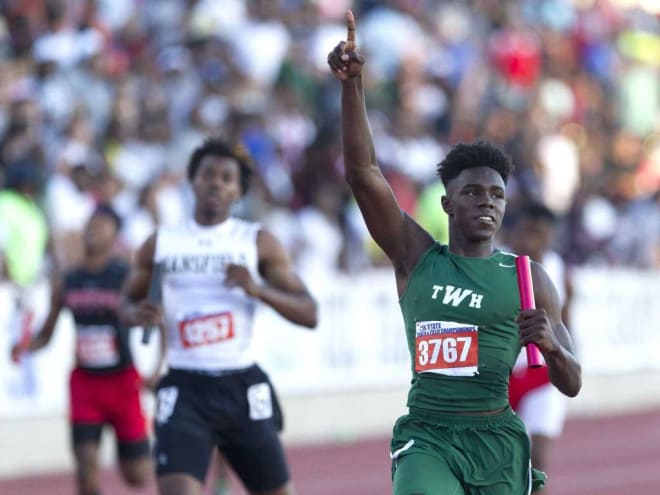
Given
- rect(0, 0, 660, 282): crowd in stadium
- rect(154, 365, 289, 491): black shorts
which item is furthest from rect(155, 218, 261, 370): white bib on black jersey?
rect(0, 0, 660, 282): crowd in stadium

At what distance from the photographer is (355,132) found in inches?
250

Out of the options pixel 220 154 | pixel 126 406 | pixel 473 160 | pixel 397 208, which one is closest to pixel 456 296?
pixel 397 208

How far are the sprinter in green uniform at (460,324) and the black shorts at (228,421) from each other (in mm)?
1687

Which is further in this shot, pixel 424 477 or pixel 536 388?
pixel 536 388

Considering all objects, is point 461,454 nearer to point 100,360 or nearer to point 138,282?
point 138,282

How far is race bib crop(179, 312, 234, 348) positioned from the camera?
808 centimetres

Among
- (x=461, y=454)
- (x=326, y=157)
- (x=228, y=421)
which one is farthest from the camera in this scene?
(x=326, y=157)

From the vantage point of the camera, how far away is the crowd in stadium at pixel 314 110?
13.9 meters

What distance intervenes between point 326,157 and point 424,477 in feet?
33.2

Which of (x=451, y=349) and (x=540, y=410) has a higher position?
(x=451, y=349)

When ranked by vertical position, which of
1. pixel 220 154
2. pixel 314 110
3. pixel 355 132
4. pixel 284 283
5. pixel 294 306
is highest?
pixel 314 110

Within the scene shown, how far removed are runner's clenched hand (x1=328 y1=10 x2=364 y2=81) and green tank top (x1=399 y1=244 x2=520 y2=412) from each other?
2.87 ft

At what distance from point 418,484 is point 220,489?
5.30m

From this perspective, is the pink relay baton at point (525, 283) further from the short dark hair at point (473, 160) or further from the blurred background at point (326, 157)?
the blurred background at point (326, 157)
